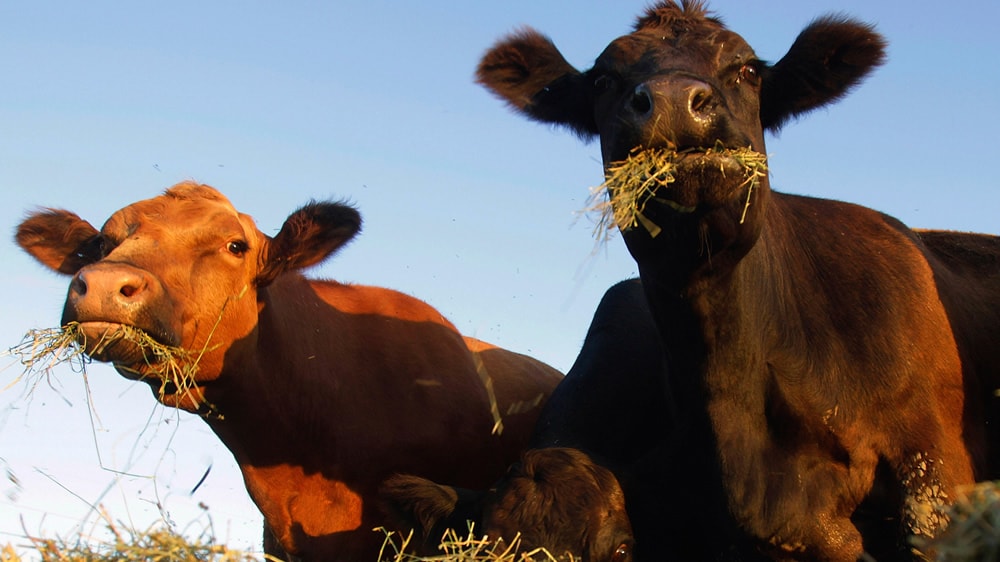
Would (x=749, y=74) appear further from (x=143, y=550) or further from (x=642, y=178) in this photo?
(x=143, y=550)

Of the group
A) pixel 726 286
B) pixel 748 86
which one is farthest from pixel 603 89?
pixel 726 286

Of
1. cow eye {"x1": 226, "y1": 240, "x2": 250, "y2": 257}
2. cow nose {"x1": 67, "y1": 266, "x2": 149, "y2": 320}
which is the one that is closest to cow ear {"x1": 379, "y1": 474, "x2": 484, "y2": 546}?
cow nose {"x1": 67, "y1": 266, "x2": 149, "y2": 320}

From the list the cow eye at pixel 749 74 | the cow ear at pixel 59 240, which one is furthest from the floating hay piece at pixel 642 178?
the cow ear at pixel 59 240

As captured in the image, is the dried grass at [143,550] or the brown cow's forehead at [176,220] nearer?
the dried grass at [143,550]

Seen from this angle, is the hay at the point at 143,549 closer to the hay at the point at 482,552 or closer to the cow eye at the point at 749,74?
the hay at the point at 482,552

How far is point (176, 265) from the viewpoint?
257 inches

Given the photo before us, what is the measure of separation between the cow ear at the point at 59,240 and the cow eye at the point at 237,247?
1024 millimetres

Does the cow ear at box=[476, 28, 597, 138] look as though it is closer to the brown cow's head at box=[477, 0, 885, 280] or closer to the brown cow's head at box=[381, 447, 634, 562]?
the brown cow's head at box=[477, 0, 885, 280]

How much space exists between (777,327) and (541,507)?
148 centimetres

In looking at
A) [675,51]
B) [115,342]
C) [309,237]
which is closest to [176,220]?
[309,237]

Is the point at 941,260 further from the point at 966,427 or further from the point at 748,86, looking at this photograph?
the point at 748,86

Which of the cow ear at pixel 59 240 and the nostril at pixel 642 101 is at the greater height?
the nostril at pixel 642 101

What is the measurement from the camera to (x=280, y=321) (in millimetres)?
7355

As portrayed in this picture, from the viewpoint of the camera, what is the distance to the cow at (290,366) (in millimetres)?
6555
